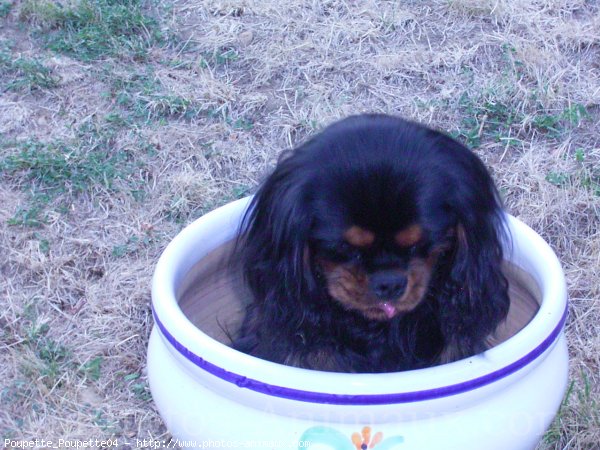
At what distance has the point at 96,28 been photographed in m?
4.70

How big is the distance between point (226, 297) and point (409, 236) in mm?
1155

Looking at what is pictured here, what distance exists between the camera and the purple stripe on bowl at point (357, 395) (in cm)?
190

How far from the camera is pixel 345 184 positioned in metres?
2.10

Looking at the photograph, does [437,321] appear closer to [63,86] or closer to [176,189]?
[176,189]

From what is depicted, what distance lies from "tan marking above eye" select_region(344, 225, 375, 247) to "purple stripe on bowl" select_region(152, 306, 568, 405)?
40 cm

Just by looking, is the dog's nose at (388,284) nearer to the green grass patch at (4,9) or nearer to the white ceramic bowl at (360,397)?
the white ceramic bowl at (360,397)

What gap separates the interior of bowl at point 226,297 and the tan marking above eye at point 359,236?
2.03ft

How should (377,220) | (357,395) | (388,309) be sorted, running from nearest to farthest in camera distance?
(357,395) < (377,220) < (388,309)

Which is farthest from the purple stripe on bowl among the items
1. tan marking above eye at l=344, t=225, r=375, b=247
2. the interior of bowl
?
the interior of bowl

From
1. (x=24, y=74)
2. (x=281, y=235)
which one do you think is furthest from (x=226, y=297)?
(x=24, y=74)

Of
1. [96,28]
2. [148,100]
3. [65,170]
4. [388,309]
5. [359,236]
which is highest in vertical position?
[359,236]

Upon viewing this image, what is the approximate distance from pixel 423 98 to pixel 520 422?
248 cm

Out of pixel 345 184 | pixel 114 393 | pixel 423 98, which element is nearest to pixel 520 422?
pixel 345 184

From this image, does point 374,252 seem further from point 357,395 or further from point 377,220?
point 357,395
